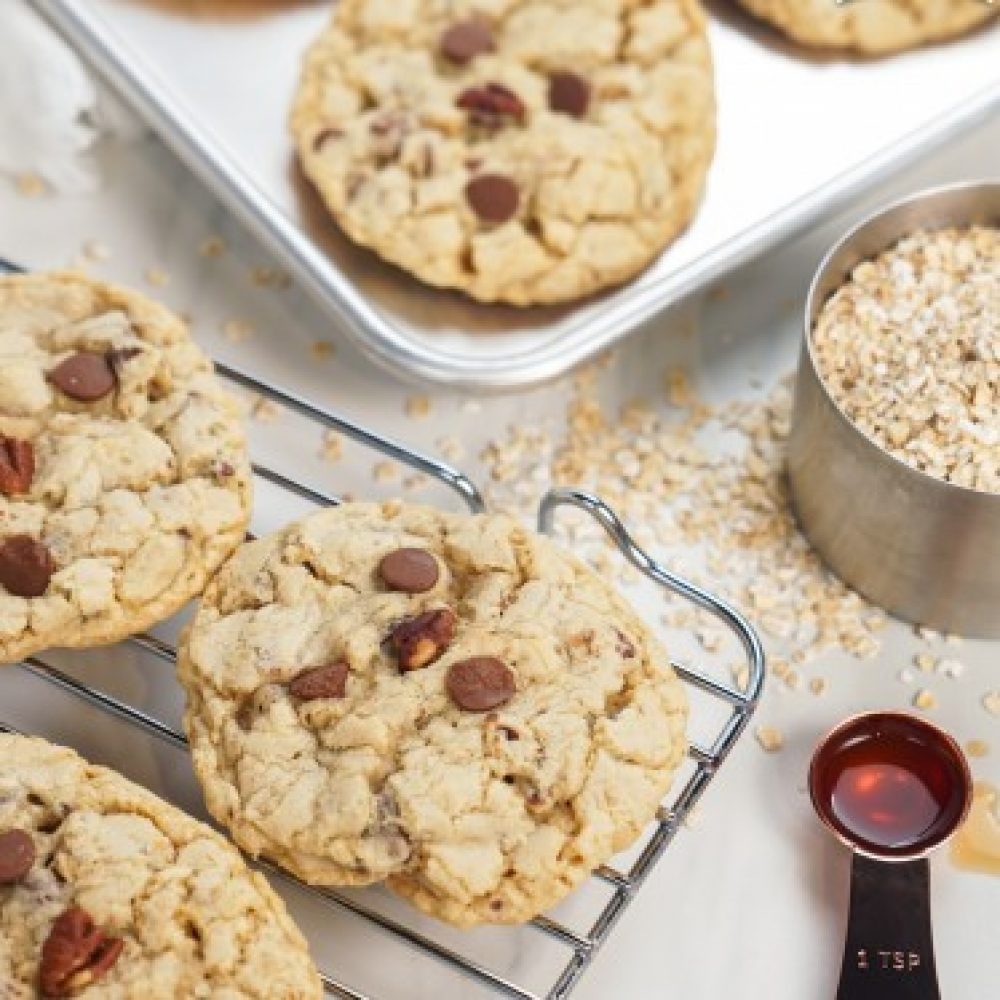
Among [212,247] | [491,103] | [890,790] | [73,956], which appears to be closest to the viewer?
[73,956]

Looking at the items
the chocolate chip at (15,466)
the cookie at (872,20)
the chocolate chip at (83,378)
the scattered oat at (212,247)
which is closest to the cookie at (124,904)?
the chocolate chip at (15,466)

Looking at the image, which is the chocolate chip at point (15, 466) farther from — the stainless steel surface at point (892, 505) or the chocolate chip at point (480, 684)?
the stainless steel surface at point (892, 505)

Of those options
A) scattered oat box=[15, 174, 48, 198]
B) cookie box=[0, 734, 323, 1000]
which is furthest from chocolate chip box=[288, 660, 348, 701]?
scattered oat box=[15, 174, 48, 198]

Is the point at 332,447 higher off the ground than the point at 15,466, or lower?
lower

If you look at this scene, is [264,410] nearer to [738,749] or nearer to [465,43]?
[465,43]

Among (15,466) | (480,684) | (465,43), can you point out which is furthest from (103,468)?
(465,43)

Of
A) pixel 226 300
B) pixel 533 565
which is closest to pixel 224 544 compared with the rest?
pixel 533 565
